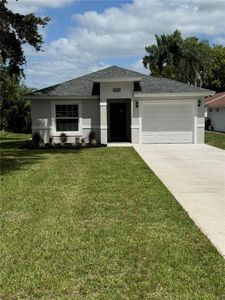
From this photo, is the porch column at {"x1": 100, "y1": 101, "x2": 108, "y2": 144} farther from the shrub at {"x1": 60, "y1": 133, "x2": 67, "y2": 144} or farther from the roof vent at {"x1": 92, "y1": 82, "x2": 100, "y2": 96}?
the shrub at {"x1": 60, "y1": 133, "x2": 67, "y2": 144}

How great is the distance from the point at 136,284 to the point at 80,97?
18.5 metres

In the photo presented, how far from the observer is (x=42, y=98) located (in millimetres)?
22625

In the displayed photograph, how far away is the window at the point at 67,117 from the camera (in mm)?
22906

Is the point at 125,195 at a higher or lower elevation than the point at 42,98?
lower

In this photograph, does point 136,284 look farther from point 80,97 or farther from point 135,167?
point 80,97

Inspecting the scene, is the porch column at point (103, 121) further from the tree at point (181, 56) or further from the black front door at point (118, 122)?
the tree at point (181, 56)

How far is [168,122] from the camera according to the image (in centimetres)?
2302

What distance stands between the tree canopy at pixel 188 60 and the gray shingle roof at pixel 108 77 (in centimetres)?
3458

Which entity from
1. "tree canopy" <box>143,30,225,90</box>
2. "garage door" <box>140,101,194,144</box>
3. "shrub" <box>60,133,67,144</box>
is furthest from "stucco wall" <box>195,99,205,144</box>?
"tree canopy" <box>143,30,225,90</box>

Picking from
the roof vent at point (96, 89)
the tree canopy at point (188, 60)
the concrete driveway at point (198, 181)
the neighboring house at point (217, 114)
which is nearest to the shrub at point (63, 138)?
the roof vent at point (96, 89)

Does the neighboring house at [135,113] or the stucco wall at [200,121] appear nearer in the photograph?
the neighboring house at [135,113]

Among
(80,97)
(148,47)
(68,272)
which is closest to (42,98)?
(80,97)

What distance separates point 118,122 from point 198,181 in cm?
1514

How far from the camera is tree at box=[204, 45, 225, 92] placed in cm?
6275
